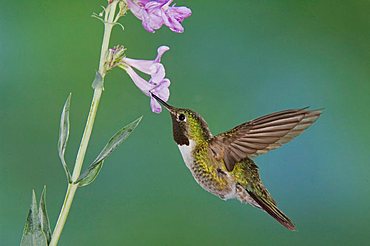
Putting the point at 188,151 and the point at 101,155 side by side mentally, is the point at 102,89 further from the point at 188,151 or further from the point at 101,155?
the point at 188,151

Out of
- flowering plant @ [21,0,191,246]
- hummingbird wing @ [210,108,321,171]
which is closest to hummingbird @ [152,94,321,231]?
hummingbird wing @ [210,108,321,171]

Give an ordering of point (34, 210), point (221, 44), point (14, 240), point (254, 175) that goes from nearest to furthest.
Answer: point (34, 210)
point (254, 175)
point (14, 240)
point (221, 44)

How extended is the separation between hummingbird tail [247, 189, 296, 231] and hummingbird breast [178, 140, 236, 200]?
4 centimetres

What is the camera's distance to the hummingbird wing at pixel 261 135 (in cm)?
82

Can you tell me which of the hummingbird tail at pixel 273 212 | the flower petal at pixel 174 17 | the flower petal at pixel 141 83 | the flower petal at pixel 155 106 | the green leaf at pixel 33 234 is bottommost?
the green leaf at pixel 33 234

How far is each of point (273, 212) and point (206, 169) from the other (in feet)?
0.41

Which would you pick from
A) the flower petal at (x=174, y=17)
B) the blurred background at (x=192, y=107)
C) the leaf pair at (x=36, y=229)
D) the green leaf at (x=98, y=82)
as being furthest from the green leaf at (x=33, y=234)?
the blurred background at (x=192, y=107)

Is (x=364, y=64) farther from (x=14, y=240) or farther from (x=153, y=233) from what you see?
(x=14, y=240)

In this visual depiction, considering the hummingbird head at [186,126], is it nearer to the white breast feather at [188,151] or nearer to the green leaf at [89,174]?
the white breast feather at [188,151]

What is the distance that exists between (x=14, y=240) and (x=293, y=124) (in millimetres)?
790

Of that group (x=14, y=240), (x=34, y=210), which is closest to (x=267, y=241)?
(x=14, y=240)

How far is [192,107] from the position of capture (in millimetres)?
1380

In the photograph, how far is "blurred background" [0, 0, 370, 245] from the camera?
136 centimetres

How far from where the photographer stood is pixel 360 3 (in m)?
1.54
